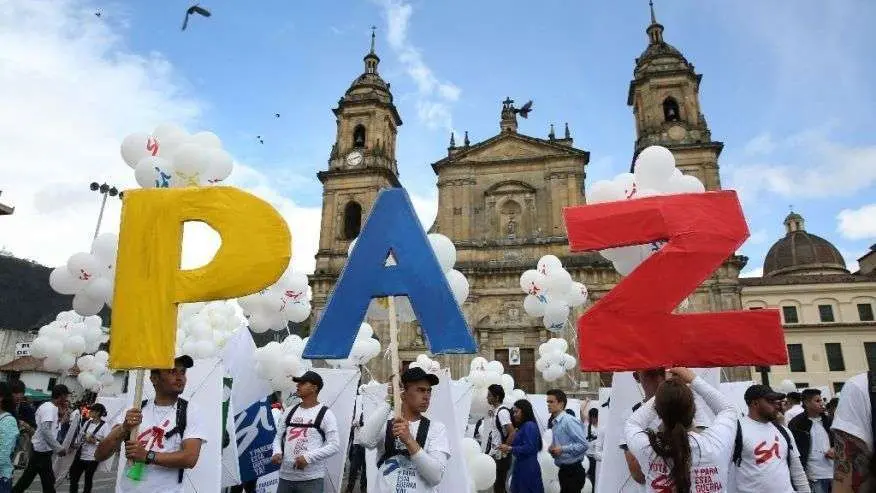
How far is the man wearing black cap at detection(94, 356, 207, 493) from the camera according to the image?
122 inches

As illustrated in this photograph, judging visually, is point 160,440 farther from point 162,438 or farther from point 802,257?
point 802,257

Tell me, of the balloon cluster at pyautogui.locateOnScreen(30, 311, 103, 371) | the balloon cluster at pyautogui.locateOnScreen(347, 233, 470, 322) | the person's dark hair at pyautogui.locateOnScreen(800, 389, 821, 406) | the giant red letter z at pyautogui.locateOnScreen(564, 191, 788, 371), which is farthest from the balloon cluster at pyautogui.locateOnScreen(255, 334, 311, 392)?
the balloon cluster at pyautogui.locateOnScreen(30, 311, 103, 371)

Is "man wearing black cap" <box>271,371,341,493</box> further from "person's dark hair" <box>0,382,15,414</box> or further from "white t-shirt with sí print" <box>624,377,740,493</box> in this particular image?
"person's dark hair" <box>0,382,15,414</box>

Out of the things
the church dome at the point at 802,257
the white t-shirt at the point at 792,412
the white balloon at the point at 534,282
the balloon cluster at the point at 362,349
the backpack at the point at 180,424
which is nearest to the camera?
the backpack at the point at 180,424

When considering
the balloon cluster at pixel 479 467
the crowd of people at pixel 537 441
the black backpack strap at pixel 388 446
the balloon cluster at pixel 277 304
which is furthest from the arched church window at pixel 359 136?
the black backpack strap at pixel 388 446

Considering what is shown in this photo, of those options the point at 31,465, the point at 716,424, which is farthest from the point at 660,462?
the point at 31,465

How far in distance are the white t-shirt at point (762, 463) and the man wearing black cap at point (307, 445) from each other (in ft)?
10.4

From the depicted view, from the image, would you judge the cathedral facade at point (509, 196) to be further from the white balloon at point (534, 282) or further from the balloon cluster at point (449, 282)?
the balloon cluster at point (449, 282)

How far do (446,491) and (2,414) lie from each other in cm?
429

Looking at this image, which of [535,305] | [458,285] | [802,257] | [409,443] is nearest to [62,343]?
[458,285]

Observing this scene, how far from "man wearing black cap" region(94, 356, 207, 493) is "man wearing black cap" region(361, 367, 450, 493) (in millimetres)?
1070

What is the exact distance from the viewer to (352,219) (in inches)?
1044

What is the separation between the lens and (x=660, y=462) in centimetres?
274

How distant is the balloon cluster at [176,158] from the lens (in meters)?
5.62
